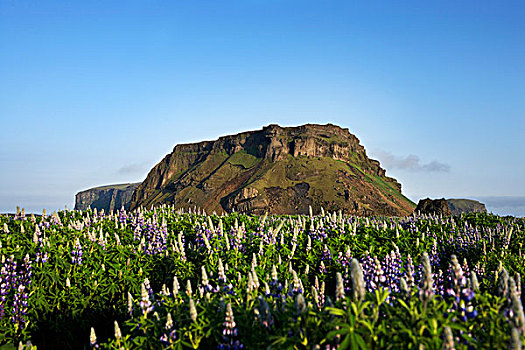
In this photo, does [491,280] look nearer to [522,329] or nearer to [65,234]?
[522,329]

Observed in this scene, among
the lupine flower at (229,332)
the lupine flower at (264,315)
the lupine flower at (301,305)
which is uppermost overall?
the lupine flower at (301,305)

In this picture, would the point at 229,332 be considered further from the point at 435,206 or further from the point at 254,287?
the point at 435,206

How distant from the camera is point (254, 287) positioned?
6.61m

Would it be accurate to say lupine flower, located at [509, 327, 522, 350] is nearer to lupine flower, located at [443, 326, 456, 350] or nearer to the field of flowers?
the field of flowers

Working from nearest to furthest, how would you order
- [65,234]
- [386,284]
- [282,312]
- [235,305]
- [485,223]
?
[282,312] → [235,305] → [386,284] → [65,234] → [485,223]

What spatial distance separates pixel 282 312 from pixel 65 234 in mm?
7129

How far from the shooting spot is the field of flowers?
4.27 m

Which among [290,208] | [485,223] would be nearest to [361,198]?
[290,208]

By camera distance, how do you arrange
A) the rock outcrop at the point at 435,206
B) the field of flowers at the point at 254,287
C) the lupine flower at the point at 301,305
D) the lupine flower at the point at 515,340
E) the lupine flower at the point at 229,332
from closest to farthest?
1. the lupine flower at the point at 515,340
2. the field of flowers at the point at 254,287
3. the lupine flower at the point at 301,305
4. the lupine flower at the point at 229,332
5. the rock outcrop at the point at 435,206

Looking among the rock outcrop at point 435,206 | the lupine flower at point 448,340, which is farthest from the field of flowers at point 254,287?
the rock outcrop at point 435,206

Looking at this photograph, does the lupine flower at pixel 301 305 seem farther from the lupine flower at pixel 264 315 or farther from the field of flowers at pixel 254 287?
the lupine flower at pixel 264 315

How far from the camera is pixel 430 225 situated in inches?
508

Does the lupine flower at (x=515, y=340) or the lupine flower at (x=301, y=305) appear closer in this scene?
the lupine flower at (x=515, y=340)

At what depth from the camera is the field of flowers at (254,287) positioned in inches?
168
